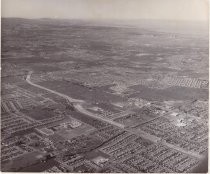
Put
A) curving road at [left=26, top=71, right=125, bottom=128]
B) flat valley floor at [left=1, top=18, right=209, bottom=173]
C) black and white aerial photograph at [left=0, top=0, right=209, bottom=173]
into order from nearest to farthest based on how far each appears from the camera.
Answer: black and white aerial photograph at [left=0, top=0, right=209, bottom=173]
flat valley floor at [left=1, top=18, right=209, bottom=173]
curving road at [left=26, top=71, right=125, bottom=128]

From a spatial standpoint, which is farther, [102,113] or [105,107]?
[105,107]

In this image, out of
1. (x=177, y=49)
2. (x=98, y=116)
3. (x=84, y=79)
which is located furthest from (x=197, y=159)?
(x=177, y=49)

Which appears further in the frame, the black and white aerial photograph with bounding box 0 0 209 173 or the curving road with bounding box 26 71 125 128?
the curving road with bounding box 26 71 125 128

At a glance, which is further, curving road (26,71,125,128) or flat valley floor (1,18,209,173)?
curving road (26,71,125,128)

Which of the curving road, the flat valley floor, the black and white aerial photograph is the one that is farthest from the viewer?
the curving road

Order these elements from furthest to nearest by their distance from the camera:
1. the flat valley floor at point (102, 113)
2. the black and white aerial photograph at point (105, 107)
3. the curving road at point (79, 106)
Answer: the curving road at point (79, 106)
the flat valley floor at point (102, 113)
the black and white aerial photograph at point (105, 107)

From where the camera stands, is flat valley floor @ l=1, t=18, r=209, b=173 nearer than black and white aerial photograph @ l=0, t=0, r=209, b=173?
→ No

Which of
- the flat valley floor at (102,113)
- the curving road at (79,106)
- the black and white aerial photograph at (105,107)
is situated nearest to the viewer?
the black and white aerial photograph at (105,107)

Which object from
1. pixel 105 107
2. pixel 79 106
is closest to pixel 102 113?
pixel 105 107

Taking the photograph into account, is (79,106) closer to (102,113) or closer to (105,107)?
(105,107)
